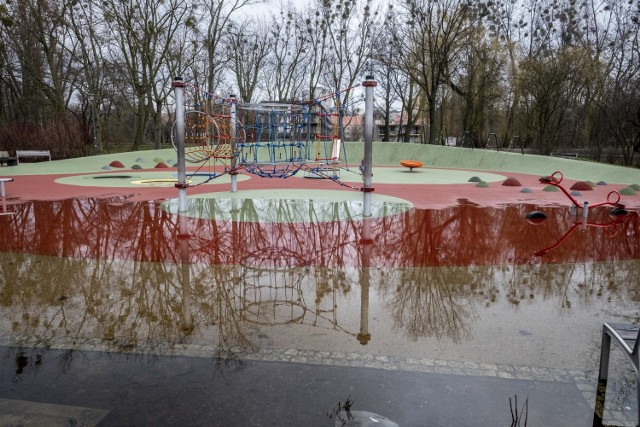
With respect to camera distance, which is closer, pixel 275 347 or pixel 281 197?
pixel 275 347

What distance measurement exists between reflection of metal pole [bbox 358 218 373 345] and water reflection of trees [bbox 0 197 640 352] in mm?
55

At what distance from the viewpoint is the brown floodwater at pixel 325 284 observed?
10.9ft

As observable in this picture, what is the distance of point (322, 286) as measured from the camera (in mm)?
4559

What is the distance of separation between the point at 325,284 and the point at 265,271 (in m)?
0.78

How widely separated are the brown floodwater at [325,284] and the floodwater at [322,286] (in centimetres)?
2

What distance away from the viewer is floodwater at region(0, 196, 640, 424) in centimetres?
327

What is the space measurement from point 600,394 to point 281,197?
29.4 feet

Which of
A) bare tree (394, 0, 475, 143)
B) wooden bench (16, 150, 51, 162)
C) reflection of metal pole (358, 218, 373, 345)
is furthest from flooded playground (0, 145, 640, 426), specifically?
bare tree (394, 0, 475, 143)

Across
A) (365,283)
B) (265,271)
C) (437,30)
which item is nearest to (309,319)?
(365,283)

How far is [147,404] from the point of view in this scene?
2473 mm

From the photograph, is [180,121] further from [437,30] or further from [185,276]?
[437,30]

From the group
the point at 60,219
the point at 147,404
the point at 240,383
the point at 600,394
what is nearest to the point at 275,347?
the point at 240,383

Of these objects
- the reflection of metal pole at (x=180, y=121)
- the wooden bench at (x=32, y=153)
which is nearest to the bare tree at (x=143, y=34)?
the wooden bench at (x=32, y=153)

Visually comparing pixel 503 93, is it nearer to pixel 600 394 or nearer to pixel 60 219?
pixel 60 219
